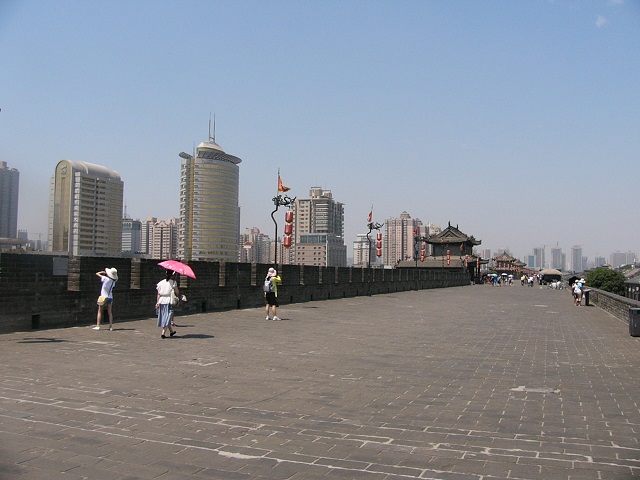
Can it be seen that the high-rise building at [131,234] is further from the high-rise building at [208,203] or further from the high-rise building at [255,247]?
the high-rise building at [208,203]

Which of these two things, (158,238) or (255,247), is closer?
(158,238)

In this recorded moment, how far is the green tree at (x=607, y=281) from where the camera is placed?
167 feet

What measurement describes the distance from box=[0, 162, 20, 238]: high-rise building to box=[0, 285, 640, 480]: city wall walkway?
14572 millimetres

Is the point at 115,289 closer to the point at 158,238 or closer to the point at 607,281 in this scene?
the point at 607,281

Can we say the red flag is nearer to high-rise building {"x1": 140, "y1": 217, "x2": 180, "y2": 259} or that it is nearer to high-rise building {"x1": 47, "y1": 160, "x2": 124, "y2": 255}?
high-rise building {"x1": 47, "y1": 160, "x2": 124, "y2": 255}

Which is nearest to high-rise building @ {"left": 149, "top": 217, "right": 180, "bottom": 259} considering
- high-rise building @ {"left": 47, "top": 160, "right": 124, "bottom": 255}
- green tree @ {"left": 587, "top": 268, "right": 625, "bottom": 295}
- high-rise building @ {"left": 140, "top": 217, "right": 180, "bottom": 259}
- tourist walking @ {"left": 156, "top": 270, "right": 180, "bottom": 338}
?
high-rise building @ {"left": 140, "top": 217, "right": 180, "bottom": 259}

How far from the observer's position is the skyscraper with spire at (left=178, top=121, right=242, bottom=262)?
333 ft

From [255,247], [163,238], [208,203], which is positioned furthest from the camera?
[255,247]

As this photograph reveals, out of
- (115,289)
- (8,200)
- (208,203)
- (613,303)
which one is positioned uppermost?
(208,203)

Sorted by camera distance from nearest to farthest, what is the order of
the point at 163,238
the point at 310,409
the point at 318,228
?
the point at 310,409 < the point at 318,228 < the point at 163,238

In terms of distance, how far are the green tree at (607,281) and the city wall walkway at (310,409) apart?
144ft

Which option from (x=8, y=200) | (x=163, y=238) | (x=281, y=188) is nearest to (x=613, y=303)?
(x=281, y=188)

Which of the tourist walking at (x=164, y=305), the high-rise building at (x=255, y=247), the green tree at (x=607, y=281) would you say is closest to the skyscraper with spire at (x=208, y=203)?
the high-rise building at (x=255, y=247)

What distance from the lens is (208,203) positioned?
102m
